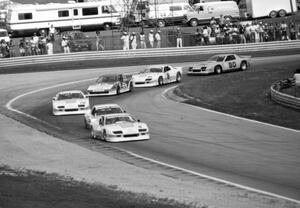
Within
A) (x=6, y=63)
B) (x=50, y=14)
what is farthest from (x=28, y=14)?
(x=6, y=63)

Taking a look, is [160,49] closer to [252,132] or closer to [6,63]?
[6,63]

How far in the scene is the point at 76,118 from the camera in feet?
98.7

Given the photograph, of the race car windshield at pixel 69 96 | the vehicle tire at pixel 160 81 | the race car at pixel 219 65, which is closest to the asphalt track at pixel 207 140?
the race car windshield at pixel 69 96

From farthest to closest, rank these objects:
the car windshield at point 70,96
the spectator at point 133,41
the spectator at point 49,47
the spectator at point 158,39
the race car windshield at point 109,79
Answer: the spectator at point 158,39, the spectator at point 133,41, the spectator at point 49,47, the race car windshield at point 109,79, the car windshield at point 70,96

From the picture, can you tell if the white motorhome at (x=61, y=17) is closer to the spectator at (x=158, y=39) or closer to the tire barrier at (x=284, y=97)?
the spectator at (x=158, y=39)

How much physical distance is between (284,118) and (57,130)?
344 inches

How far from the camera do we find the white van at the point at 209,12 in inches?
2306

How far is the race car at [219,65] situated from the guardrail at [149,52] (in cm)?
619

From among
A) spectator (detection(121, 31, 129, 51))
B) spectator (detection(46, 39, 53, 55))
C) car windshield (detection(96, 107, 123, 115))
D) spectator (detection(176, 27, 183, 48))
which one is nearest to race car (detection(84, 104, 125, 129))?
car windshield (detection(96, 107, 123, 115))

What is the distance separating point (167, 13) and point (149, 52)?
987 cm

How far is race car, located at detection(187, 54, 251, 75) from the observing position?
144 feet

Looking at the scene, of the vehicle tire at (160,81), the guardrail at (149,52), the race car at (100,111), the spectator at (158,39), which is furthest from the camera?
the spectator at (158,39)

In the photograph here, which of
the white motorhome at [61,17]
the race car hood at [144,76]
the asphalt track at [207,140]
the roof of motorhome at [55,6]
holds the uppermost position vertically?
the roof of motorhome at [55,6]

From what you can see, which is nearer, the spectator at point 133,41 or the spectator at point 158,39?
the spectator at point 133,41
